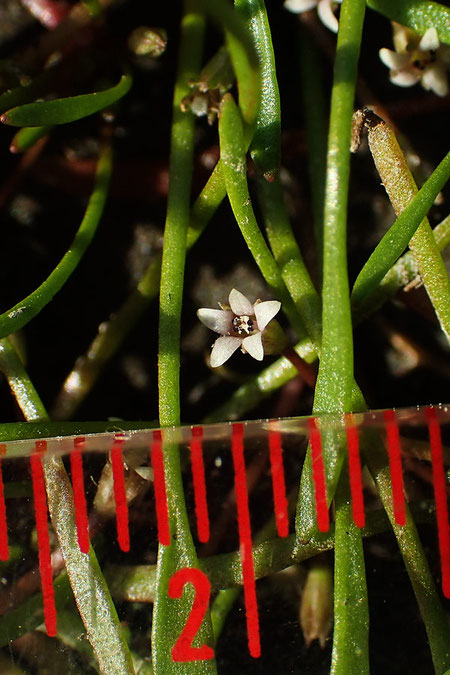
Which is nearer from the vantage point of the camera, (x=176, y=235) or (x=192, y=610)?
(x=192, y=610)

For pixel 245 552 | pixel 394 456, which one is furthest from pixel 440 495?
pixel 245 552

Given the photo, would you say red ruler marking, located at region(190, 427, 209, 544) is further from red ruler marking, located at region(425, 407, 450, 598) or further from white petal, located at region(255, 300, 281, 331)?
red ruler marking, located at region(425, 407, 450, 598)

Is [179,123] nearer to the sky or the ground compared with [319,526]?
nearer to the sky

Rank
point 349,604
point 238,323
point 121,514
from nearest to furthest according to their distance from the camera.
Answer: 1. point 349,604
2. point 121,514
3. point 238,323

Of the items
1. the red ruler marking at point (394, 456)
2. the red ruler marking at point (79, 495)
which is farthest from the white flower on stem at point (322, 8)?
the red ruler marking at point (79, 495)

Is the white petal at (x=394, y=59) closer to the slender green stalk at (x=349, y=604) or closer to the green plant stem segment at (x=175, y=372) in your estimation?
the green plant stem segment at (x=175, y=372)

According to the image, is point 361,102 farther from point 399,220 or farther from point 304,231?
point 399,220

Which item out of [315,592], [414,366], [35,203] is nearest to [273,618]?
[315,592]

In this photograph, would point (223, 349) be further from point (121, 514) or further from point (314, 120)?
point (314, 120)
